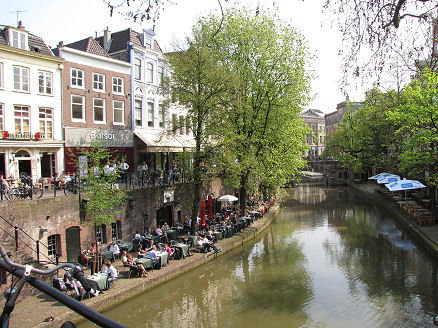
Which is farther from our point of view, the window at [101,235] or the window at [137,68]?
the window at [137,68]

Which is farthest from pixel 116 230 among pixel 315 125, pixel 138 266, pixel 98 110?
pixel 315 125

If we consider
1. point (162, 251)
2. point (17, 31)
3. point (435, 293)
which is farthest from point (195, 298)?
point (17, 31)

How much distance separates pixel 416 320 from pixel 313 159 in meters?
80.7

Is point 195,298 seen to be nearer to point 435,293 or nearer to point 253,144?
point 435,293

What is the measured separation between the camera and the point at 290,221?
3152cm

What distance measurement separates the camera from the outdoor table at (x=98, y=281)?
43.0 feet

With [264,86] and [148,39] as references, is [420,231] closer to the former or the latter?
[264,86]

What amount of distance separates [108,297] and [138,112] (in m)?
17.0

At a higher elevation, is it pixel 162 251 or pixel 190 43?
pixel 190 43

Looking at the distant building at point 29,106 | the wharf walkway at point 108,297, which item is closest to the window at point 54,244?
the wharf walkway at point 108,297

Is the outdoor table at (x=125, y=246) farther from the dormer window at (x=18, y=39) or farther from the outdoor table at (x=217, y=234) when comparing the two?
the dormer window at (x=18, y=39)

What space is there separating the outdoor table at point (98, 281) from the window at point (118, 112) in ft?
46.3

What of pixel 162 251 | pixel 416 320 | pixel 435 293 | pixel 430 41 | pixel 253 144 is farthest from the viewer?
pixel 253 144

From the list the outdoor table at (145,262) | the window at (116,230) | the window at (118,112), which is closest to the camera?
the outdoor table at (145,262)
